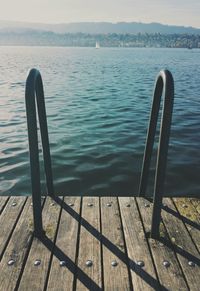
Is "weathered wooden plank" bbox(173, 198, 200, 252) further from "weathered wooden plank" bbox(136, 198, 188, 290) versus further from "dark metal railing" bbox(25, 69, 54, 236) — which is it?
"dark metal railing" bbox(25, 69, 54, 236)

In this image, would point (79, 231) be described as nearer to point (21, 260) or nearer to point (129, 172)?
point (21, 260)

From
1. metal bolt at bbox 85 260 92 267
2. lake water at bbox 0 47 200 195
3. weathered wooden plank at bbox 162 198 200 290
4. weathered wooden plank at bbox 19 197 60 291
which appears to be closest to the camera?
weathered wooden plank at bbox 19 197 60 291

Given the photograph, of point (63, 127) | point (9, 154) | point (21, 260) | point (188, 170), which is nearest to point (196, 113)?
point (63, 127)

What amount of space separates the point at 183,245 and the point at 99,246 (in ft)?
3.15

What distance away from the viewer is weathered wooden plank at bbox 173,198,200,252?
4314 mm

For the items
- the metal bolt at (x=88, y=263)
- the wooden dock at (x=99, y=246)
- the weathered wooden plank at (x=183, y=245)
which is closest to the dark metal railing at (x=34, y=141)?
the wooden dock at (x=99, y=246)

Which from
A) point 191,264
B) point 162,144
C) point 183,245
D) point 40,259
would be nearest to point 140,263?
point 191,264

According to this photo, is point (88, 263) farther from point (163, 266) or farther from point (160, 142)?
point (160, 142)

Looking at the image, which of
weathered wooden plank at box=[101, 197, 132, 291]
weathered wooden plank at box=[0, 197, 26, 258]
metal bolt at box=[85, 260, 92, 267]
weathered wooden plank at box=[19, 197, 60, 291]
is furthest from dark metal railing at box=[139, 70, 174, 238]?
weathered wooden plank at box=[0, 197, 26, 258]

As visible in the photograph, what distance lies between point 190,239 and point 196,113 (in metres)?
13.5

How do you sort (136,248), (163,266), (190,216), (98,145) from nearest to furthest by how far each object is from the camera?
(163,266) < (136,248) < (190,216) < (98,145)

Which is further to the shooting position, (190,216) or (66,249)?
(190,216)

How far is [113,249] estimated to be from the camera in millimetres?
3982

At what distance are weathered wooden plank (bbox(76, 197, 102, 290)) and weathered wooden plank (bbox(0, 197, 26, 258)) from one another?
2.80ft
